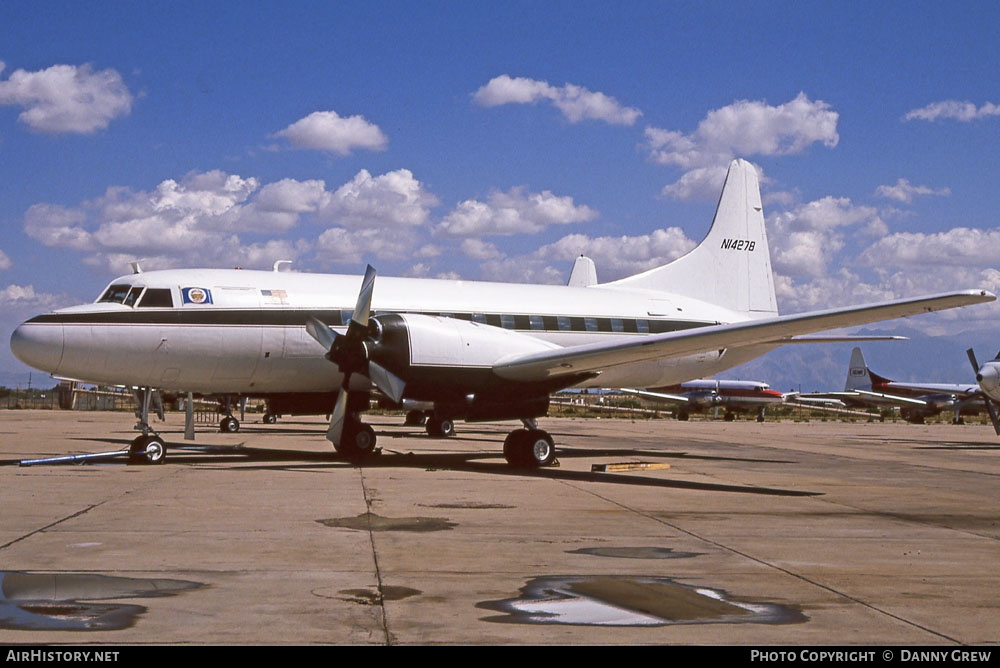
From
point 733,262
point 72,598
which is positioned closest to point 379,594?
point 72,598

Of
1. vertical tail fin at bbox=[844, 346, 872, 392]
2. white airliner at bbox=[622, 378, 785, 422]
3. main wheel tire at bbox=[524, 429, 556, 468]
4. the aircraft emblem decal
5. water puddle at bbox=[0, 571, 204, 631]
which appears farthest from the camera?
vertical tail fin at bbox=[844, 346, 872, 392]

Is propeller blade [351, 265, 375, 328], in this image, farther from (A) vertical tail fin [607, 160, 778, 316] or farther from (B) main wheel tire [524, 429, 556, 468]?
(A) vertical tail fin [607, 160, 778, 316]

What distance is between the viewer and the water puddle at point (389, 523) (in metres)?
11.7

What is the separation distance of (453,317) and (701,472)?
6608mm

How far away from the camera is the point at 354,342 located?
2039 centimetres

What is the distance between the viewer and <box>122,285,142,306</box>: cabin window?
2034cm

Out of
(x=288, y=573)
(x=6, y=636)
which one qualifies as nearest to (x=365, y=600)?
(x=288, y=573)

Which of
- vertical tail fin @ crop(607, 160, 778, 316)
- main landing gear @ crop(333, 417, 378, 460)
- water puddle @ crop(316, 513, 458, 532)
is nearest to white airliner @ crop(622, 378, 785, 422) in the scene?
vertical tail fin @ crop(607, 160, 778, 316)

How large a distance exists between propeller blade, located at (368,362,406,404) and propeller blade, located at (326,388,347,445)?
1.00m

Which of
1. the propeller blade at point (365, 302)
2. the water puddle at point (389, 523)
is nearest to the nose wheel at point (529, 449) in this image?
the propeller blade at point (365, 302)

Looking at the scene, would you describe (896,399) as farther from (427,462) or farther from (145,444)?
(145,444)

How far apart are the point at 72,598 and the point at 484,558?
12.5 ft

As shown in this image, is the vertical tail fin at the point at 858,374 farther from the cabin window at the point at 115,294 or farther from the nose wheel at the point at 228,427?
the cabin window at the point at 115,294

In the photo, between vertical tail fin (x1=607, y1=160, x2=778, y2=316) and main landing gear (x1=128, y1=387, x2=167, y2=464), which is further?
vertical tail fin (x1=607, y1=160, x2=778, y2=316)
